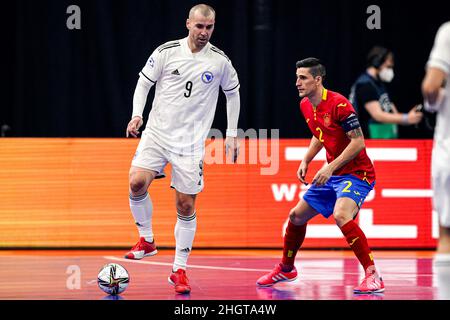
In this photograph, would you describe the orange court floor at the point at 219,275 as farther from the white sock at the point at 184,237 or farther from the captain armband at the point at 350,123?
the captain armband at the point at 350,123

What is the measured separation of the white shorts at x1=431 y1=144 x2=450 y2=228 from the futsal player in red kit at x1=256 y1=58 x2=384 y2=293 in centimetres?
195

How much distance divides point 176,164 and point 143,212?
1.97ft

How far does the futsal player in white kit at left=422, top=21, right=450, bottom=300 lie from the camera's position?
17.9ft

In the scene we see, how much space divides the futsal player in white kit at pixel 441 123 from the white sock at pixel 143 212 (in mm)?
3200

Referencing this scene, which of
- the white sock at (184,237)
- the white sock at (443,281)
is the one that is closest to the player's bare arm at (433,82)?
the white sock at (443,281)

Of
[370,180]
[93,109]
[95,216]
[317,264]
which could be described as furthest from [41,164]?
[370,180]

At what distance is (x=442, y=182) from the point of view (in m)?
5.66

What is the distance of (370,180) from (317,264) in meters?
2.25

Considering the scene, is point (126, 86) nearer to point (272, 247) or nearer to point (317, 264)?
point (272, 247)

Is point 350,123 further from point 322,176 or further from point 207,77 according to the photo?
point 207,77

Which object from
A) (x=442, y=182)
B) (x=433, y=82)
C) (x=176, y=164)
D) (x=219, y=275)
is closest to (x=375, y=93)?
(x=219, y=275)

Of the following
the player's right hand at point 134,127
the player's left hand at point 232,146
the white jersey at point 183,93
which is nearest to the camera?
the player's right hand at point 134,127

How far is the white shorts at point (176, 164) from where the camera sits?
26.1 feet
